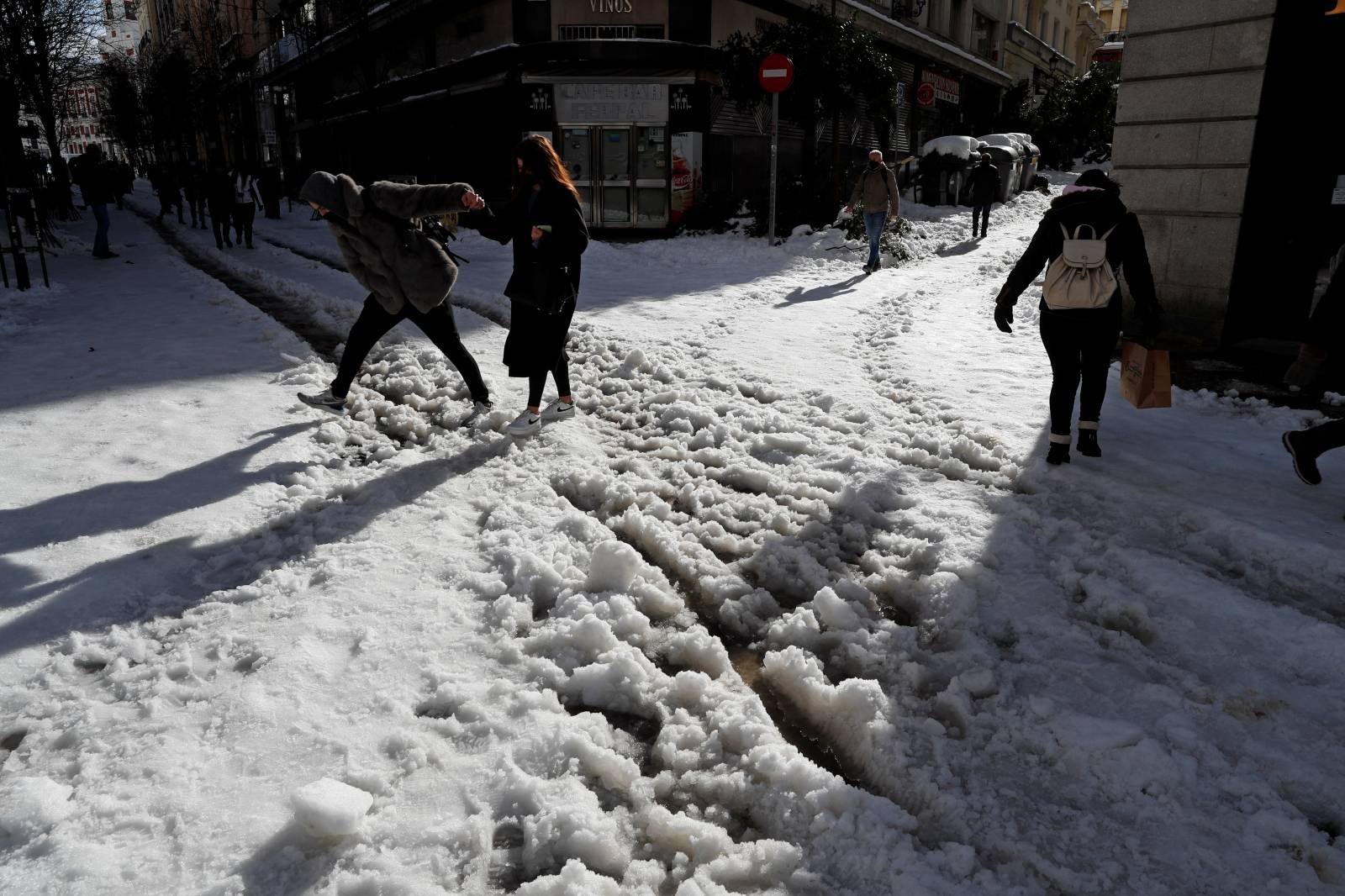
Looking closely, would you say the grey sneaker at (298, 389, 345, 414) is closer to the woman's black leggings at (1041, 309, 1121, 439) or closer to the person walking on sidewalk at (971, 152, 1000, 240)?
the woman's black leggings at (1041, 309, 1121, 439)

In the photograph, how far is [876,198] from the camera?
44.7ft

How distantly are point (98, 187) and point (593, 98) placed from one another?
10188mm

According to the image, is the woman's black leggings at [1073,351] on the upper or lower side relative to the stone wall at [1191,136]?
lower

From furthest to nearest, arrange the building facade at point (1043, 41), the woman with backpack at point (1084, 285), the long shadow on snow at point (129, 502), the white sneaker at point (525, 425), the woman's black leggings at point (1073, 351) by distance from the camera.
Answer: the building facade at point (1043, 41) → the white sneaker at point (525, 425) → the woman's black leggings at point (1073, 351) → the woman with backpack at point (1084, 285) → the long shadow on snow at point (129, 502)

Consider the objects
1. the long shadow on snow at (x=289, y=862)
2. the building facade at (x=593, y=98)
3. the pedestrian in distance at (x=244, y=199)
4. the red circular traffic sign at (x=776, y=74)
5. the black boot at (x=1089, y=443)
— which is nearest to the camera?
the long shadow on snow at (x=289, y=862)

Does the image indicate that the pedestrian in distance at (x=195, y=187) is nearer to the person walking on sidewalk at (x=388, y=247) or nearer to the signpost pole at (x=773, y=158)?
the signpost pole at (x=773, y=158)

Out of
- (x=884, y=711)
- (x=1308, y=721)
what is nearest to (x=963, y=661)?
(x=884, y=711)

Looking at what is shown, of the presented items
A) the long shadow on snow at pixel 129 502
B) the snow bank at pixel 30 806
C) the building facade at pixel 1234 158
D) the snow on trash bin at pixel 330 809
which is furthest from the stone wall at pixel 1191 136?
the snow bank at pixel 30 806

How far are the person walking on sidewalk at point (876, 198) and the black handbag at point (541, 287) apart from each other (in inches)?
370

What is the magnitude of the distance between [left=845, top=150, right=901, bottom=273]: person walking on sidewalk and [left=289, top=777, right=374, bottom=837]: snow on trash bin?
12.7 meters

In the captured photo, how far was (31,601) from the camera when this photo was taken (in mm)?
3264

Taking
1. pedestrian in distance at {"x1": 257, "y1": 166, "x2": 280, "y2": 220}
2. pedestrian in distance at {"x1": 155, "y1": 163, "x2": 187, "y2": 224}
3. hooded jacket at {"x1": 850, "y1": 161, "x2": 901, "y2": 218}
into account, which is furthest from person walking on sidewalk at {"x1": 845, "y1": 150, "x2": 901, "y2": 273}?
pedestrian in distance at {"x1": 155, "y1": 163, "x2": 187, "y2": 224}

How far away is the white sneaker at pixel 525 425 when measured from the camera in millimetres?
5402

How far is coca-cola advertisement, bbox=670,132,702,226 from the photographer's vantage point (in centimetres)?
1998
